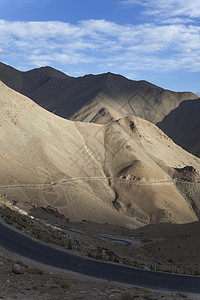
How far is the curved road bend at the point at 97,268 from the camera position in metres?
14.1

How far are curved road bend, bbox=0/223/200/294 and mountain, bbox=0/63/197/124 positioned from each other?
14318 centimetres

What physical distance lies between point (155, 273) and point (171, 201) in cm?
4607

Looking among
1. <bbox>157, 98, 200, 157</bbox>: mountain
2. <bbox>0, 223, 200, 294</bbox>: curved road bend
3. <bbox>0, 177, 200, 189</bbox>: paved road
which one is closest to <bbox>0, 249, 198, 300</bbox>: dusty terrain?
<bbox>0, 223, 200, 294</bbox>: curved road bend

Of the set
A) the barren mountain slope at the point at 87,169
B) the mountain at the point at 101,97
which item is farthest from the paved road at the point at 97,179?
the mountain at the point at 101,97

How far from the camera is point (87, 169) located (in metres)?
64.2

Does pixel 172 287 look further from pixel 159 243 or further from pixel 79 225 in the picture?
pixel 79 225

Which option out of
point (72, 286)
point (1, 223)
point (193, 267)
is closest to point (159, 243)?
point (193, 267)

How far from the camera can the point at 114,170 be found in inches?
2645

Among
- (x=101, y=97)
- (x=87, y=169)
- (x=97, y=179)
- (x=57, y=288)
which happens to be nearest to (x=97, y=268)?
(x=57, y=288)

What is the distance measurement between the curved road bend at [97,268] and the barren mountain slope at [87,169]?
83.8 feet

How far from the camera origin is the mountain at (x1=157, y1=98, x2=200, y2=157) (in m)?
150

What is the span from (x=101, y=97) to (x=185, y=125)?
130 ft

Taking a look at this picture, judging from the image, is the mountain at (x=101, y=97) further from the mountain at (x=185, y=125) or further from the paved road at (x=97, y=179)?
the paved road at (x=97, y=179)

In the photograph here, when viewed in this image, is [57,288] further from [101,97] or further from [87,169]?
[101,97]
